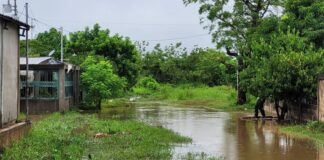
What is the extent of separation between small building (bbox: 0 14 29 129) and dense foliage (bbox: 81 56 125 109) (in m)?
16.8

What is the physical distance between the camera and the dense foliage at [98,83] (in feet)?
109

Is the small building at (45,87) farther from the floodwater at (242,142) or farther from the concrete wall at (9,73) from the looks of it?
the concrete wall at (9,73)

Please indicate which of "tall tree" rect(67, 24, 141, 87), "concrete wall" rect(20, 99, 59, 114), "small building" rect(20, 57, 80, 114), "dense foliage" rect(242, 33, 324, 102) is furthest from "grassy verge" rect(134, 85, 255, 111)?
"dense foliage" rect(242, 33, 324, 102)

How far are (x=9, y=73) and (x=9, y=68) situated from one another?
0.15 meters

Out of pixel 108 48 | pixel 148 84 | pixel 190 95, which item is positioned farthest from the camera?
pixel 148 84

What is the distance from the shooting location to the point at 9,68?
50.1ft

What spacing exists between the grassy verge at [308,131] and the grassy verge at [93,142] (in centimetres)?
458

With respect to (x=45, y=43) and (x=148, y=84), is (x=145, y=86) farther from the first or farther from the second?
(x=45, y=43)

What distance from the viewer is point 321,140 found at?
17234mm

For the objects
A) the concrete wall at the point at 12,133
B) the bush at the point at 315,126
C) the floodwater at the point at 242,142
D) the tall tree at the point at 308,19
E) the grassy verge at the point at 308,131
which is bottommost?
the floodwater at the point at 242,142

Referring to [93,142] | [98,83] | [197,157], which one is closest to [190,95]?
[98,83]

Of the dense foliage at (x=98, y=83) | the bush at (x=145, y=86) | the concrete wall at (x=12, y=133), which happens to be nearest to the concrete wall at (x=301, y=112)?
the dense foliage at (x=98, y=83)

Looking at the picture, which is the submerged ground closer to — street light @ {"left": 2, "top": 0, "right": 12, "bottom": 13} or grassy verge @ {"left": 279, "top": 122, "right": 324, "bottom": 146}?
grassy verge @ {"left": 279, "top": 122, "right": 324, "bottom": 146}

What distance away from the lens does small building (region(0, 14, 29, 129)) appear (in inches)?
563
